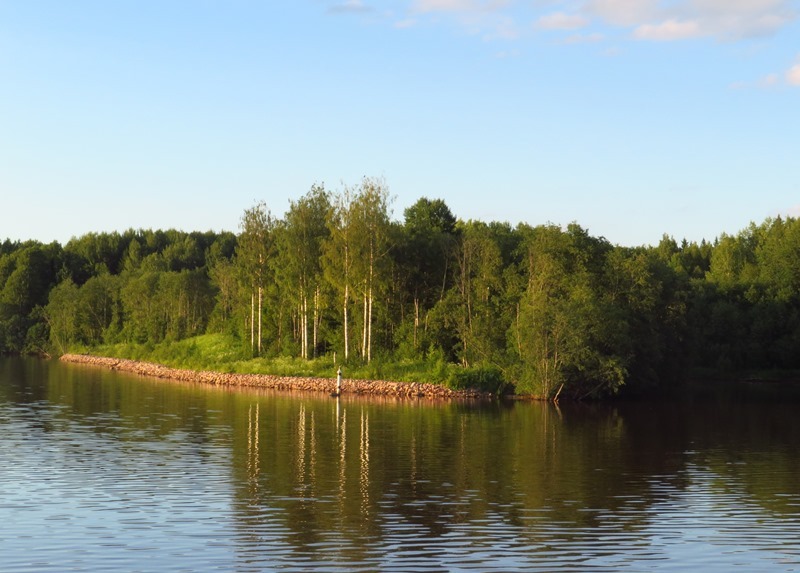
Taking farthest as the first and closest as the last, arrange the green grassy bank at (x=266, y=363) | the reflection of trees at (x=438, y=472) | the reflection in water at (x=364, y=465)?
the green grassy bank at (x=266, y=363), the reflection in water at (x=364, y=465), the reflection of trees at (x=438, y=472)

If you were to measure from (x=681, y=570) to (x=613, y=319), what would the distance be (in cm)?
4567

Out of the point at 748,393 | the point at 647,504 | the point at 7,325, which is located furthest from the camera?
the point at 7,325

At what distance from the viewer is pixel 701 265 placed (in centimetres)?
14862

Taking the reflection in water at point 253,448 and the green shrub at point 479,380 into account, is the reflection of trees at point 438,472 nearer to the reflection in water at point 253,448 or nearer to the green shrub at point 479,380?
the reflection in water at point 253,448

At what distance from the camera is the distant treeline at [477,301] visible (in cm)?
6700

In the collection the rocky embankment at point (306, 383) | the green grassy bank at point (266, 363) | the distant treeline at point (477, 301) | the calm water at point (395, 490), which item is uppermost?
the distant treeline at point (477, 301)

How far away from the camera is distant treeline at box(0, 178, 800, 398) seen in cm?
6700

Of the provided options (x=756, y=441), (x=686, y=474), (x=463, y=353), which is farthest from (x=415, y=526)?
(x=463, y=353)

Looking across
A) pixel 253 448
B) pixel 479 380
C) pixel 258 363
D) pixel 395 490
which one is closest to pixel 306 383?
pixel 258 363

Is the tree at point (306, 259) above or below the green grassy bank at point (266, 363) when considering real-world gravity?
above

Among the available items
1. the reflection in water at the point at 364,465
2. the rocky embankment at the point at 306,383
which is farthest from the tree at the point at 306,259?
the reflection in water at the point at 364,465

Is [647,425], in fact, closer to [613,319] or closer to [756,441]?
[756,441]

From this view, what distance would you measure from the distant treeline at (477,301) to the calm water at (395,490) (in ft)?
30.9

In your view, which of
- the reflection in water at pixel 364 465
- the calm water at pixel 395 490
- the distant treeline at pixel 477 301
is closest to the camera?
the calm water at pixel 395 490
